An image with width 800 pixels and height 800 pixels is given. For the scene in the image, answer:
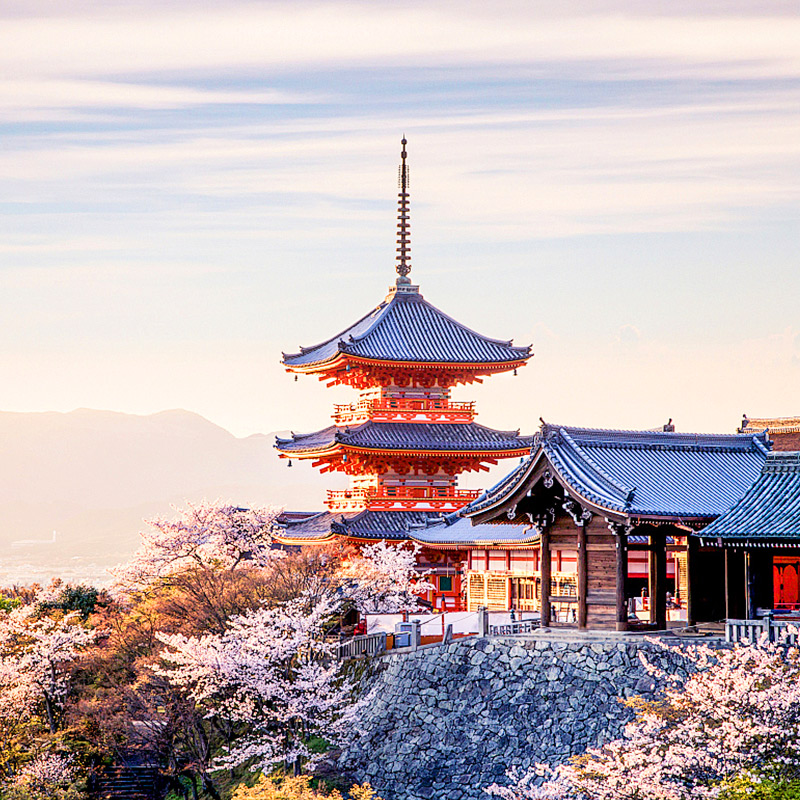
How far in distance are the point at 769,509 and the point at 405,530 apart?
24.1 m

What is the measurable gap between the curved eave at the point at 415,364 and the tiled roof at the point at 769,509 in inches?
948

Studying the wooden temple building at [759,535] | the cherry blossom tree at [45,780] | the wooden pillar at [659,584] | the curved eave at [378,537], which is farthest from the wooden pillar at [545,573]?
the curved eave at [378,537]

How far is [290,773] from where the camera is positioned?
4084 cm

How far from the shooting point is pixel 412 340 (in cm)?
6294

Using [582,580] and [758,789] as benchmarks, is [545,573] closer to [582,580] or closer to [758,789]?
[582,580]

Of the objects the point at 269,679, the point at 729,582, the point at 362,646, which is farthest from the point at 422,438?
the point at 729,582

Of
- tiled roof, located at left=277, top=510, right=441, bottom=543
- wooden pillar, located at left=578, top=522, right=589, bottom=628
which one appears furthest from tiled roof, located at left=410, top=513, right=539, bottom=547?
wooden pillar, located at left=578, top=522, right=589, bottom=628

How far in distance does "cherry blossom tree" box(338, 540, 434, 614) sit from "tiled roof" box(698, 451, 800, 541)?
49.9 ft

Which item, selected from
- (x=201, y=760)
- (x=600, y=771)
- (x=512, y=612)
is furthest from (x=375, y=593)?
(x=600, y=771)

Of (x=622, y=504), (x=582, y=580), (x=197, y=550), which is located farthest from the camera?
(x=197, y=550)

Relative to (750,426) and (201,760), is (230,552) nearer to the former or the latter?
(201,760)

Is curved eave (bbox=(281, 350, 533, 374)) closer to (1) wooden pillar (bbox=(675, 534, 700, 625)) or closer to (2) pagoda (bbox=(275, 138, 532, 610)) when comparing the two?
(2) pagoda (bbox=(275, 138, 532, 610))

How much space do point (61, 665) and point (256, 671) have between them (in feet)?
38.5

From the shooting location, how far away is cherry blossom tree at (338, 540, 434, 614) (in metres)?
49.3
